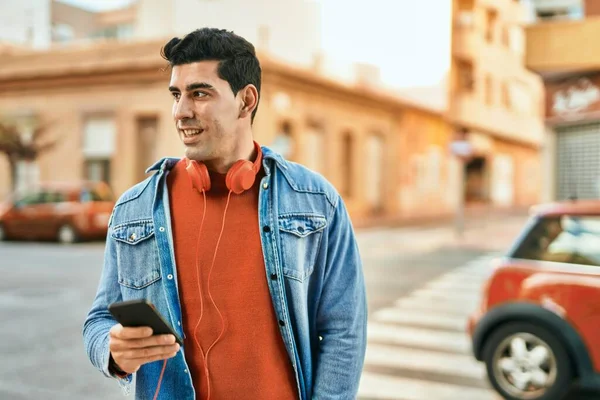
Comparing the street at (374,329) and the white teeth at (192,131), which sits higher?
the white teeth at (192,131)

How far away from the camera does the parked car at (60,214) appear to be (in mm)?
18781

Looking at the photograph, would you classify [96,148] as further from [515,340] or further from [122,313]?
[122,313]

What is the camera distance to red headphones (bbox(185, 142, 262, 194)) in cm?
200

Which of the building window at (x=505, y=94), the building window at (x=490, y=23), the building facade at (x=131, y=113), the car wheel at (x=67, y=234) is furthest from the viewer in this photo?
the building window at (x=505, y=94)

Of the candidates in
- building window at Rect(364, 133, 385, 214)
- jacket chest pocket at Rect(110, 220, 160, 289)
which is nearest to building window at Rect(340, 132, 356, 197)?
building window at Rect(364, 133, 385, 214)

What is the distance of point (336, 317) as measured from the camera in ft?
6.86

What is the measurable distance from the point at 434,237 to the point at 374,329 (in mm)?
14269

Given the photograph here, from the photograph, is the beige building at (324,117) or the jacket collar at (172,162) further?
the beige building at (324,117)

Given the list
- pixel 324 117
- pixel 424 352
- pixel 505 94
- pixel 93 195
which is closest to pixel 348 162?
pixel 324 117

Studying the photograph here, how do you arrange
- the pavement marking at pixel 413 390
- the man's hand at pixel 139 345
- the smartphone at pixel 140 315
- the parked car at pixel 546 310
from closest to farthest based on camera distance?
1. the smartphone at pixel 140 315
2. the man's hand at pixel 139 345
3. the parked car at pixel 546 310
4. the pavement marking at pixel 413 390

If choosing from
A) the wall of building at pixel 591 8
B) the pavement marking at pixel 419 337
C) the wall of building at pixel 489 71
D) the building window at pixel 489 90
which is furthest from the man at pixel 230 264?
the building window at pixel 489 90

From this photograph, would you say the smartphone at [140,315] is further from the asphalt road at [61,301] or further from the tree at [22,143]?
the tree at [22,143]

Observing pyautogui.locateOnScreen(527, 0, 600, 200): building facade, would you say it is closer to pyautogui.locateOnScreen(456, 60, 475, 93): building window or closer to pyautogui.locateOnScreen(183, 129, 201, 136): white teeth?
pyautogui.locateOnScreen(183, 129, 201, 136): white teeth

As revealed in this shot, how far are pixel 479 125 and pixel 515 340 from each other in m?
32.9
